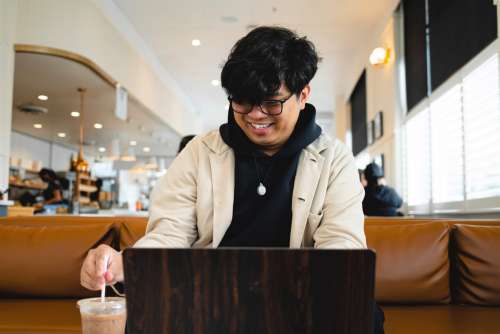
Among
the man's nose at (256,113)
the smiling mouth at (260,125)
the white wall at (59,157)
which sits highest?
the white wall at (59,157)

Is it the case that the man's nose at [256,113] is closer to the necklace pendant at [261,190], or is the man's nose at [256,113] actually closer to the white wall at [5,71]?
the necklace pendant at [261,190]

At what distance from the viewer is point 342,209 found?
117cm

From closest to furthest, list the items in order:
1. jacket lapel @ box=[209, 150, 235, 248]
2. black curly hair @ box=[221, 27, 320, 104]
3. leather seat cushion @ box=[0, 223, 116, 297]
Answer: black curly hair @ box=[221, 27, 320, 104]
jacket lapel @ box=[209, 150, 235, 248]
leather seat cushion @ box=[0, 223, 116, 297]

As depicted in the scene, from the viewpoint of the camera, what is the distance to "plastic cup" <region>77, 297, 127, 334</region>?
86 cm

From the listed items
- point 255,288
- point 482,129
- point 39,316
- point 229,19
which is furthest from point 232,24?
point 255,288

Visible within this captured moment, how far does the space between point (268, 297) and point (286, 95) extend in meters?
0.62

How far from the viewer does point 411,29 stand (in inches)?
232

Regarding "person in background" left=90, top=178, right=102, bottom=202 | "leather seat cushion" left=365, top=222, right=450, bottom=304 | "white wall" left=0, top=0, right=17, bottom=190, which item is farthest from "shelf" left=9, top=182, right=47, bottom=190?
"leather seat cushion" left=365, top=222, right=450, bottom=304

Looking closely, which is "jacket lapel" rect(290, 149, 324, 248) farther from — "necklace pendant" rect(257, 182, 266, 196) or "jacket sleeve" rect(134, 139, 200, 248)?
"jacket sleeve" rect(134, 139, 200, 248)

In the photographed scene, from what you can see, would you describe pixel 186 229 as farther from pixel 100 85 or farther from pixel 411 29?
pixel 100 85

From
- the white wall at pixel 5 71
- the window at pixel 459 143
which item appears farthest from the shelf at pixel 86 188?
the window at pixel 459 143

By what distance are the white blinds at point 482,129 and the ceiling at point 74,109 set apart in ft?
14.6

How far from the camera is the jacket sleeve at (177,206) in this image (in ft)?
3.90

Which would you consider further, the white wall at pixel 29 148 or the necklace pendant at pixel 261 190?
the white wall at pixel 29 148
